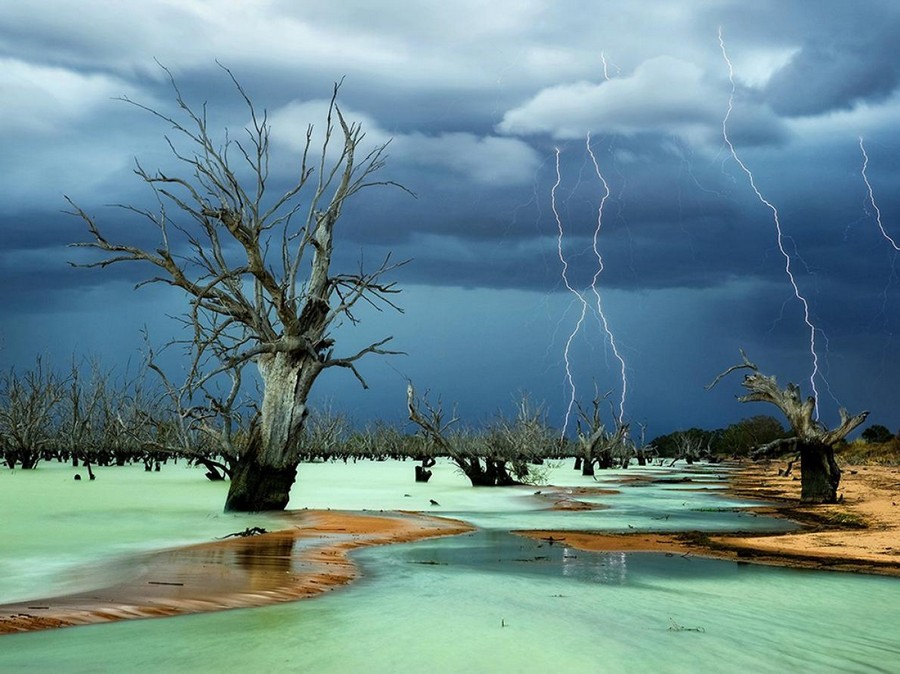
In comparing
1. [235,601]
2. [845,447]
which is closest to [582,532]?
[235,601]

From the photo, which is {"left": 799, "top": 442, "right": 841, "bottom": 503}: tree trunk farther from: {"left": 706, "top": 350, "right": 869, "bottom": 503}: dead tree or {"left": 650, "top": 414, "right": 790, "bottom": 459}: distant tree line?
{"left": 650, "top": 414, "right": 790, "bottom": 459}: distant tree line

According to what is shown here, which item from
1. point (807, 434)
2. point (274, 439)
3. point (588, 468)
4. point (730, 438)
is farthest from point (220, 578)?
point (730, 438)

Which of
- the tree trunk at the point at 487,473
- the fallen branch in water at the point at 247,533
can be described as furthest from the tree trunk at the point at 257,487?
the tree trunk at the point at 487,473

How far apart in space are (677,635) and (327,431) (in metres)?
63.8

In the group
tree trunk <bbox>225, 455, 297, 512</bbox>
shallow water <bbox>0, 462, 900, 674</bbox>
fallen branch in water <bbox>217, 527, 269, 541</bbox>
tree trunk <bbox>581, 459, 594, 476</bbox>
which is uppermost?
tree trunk <bbox>225, 455, 297, 512</bbox>

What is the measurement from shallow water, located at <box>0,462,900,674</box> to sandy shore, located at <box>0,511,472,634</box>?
0.30 meters

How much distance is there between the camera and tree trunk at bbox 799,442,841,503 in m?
20.1

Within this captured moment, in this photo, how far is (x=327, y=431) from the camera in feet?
225

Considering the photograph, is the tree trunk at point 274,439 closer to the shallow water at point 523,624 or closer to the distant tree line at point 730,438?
the shallow water at point 523,624

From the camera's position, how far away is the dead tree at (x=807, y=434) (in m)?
19.5

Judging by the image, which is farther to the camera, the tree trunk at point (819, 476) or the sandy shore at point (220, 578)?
the tree trunk at point (819, 476)

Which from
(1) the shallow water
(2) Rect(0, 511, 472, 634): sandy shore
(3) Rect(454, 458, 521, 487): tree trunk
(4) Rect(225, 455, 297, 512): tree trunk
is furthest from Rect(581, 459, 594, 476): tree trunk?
(1) the shallow water

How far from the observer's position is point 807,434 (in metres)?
19.5

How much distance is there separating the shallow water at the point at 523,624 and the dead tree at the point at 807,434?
418 inches
